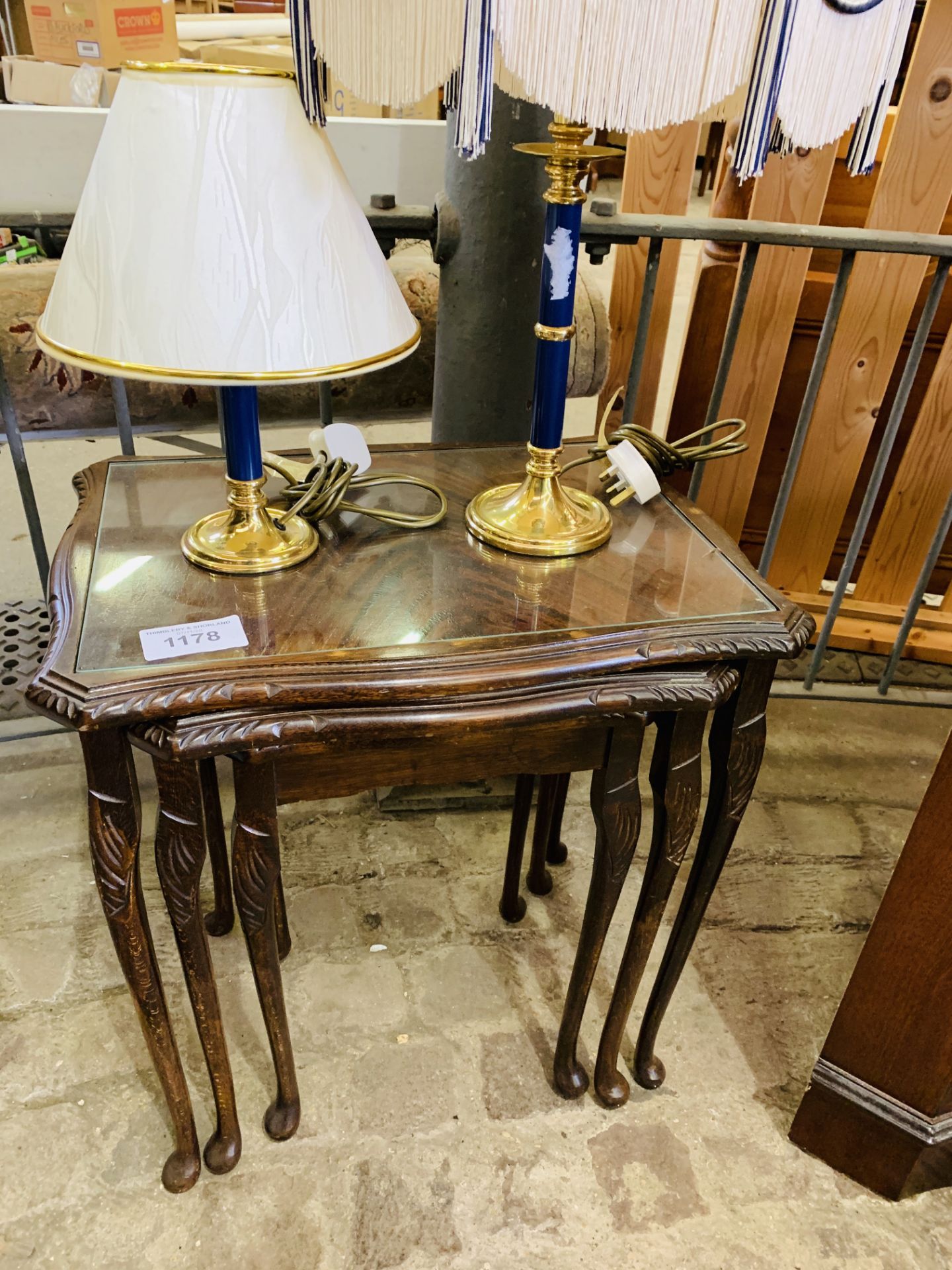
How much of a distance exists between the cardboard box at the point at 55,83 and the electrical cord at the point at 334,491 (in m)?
2.45

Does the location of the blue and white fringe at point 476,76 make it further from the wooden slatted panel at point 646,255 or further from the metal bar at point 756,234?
the wooden slatted panel at point 646,255

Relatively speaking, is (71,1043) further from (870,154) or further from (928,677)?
(928,677)

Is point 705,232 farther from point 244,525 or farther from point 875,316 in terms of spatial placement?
point 244,525

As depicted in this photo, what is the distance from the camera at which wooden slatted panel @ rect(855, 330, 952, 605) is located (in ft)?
6.10

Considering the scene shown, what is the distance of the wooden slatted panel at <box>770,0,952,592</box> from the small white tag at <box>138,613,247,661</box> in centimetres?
145

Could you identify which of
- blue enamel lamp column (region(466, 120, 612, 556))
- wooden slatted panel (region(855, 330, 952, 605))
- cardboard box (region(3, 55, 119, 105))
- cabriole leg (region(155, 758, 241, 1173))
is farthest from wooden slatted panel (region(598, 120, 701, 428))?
cardboard box (region(3, 55, 119, 105))

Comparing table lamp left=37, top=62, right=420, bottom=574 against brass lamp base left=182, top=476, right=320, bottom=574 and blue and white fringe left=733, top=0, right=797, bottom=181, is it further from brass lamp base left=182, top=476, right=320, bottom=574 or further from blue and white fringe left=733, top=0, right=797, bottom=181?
blue and white fringe left=733, top=0, right=797, bottom=181

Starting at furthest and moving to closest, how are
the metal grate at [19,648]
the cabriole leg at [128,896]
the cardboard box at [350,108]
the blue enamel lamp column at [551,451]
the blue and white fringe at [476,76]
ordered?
1. the cardboard box at [350,108]
2. the metal grate at [19,648]
3. the blue enamel lamp column at [551,451]
4. the cabriole leg at [128,896]
5. the blue and white fringe at [476,76]

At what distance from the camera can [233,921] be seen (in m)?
1.42

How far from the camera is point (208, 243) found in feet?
2.41

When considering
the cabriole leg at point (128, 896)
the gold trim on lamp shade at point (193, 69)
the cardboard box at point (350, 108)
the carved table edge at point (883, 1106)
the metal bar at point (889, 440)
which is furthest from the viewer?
the cardboard box at point (350, 108)

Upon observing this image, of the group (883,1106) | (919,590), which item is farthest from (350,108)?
(883,1106)

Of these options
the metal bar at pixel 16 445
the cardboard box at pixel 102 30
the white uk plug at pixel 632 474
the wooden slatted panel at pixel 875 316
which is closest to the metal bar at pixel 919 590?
the wooden slatted panel at pixel 875 316

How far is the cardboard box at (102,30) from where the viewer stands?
299 centimetres
